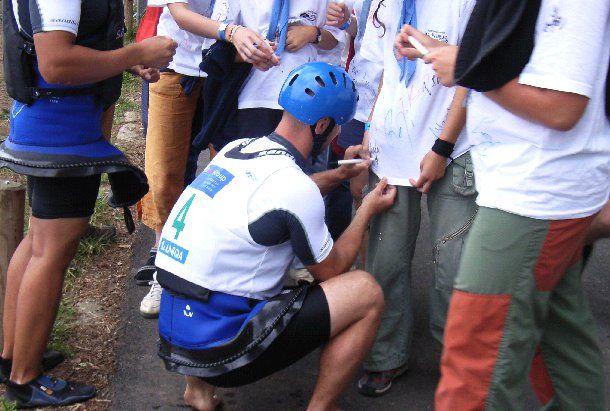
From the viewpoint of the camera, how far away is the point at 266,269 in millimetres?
3037

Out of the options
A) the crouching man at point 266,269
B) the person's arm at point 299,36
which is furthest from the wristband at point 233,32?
the crouching man at point 266,269

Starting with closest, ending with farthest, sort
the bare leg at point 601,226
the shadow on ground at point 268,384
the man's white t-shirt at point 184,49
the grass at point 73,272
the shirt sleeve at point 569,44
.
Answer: the shirt sleeve at point 569,44 → the bare leg at point 601,226 → the shadow on ground at point 268,384 → the grass at point 73,272 → the man's white t-shirt at point 184,49

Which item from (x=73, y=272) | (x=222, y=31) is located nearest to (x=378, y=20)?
(x=222, y=31)

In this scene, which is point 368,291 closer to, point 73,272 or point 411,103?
point 411,103

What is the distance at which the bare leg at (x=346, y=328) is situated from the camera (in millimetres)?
3086

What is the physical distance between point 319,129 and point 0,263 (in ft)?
4.85

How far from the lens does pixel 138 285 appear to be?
177 inches

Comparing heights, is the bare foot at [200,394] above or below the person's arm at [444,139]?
below

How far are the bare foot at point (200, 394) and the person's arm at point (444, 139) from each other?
1169mm

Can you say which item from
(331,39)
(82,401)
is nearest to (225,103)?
(331,39)

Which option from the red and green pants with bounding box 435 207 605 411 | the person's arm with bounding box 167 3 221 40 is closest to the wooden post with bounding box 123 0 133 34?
the person's arm with bounding box 167 3 221 40

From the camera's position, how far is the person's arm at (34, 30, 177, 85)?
9.67 feet

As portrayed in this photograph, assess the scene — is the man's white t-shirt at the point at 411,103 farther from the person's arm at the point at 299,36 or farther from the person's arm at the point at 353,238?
the person's arm at the point at 299,36

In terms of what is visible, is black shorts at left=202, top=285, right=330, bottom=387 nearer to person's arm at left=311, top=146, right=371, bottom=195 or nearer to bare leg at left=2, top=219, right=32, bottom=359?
person's arm at left=311, top=146, right=371, bottom=195
